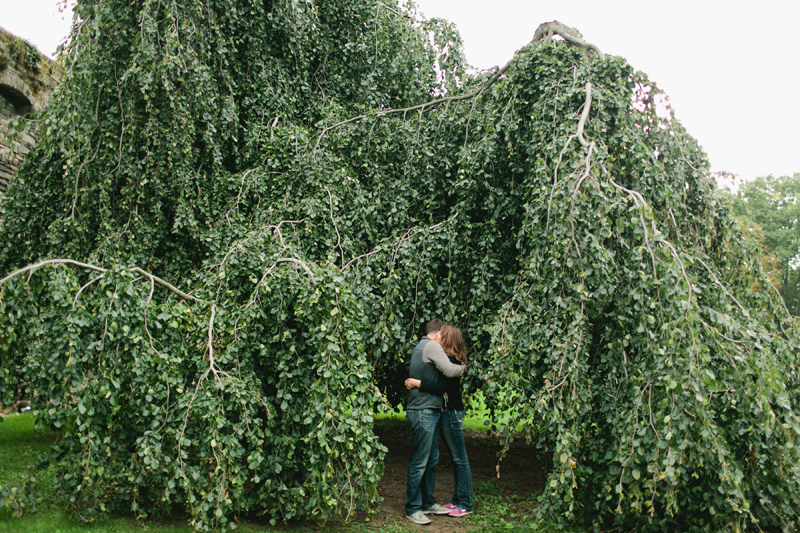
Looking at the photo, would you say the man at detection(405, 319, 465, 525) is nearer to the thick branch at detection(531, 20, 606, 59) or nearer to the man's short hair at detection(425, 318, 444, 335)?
the man's short hair at detection(425, 318, 444, 335)

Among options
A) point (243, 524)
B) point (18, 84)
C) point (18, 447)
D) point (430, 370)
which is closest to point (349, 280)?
point (430, 370)

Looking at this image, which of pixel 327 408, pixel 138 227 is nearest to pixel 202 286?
pixel 138 227

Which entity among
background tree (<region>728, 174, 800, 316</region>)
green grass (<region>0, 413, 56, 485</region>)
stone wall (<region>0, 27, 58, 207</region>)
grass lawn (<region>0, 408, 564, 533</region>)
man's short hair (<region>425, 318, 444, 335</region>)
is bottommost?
green grass (<region>0, 413, 56, 485</region>)

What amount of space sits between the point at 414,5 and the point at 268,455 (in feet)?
19.3

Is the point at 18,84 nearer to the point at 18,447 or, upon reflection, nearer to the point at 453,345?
the point at 18,447

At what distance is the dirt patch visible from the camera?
4109 millimetres

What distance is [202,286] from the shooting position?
4336 millimetres

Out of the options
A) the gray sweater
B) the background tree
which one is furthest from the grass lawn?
the background tree

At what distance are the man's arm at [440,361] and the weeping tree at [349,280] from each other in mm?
277

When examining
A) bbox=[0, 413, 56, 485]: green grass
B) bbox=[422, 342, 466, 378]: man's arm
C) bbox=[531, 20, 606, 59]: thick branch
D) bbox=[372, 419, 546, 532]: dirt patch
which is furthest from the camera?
bbox=[531, 20, 606, 59]: thick branch

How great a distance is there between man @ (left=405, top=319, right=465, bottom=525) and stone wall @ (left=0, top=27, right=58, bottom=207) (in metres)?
6.19

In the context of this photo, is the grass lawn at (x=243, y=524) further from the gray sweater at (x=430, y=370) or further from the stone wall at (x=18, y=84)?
the stone wall at (x=18, y=84)

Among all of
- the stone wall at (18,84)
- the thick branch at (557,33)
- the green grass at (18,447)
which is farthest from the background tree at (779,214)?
the green grass at (18,447)

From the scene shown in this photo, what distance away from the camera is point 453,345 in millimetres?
4031
